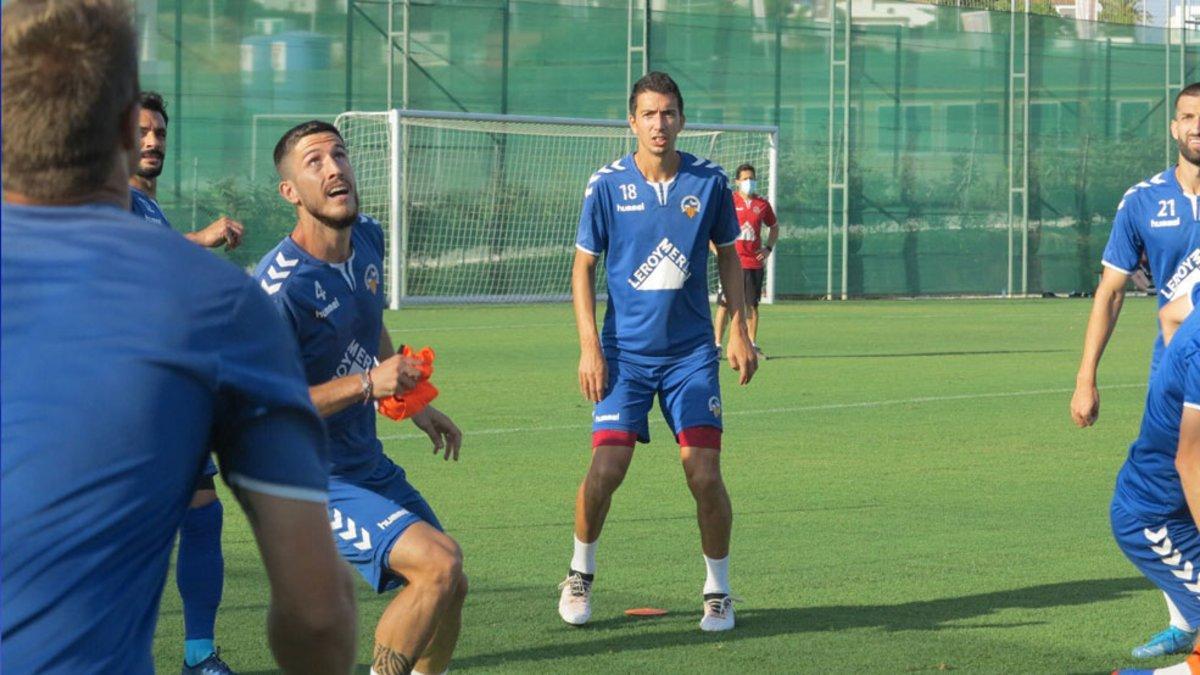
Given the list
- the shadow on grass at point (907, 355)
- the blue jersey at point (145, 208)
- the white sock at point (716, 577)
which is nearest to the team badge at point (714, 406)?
the white sock at point (716, 577)

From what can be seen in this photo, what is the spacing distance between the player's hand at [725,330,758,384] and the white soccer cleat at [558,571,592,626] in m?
1.06

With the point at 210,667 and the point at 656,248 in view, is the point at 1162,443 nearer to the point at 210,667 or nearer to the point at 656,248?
the point at 656,248

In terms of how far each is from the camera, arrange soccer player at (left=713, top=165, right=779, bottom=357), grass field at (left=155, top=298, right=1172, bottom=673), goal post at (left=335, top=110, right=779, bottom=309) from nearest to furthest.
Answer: grass field at (left=155, top=298, right=1172, bottom=673) < soccer player at (left=713, top=165, right=779, bottom=357) < goal post at (left=335, top=110, right=779, bottom=309)

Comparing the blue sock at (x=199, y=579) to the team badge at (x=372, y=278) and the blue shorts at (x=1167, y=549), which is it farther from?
the blue shorts at (x=1167, y=549)

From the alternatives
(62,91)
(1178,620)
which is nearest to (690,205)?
(1178,620)

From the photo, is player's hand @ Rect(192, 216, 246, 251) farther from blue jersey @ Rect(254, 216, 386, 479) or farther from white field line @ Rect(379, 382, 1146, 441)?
white field line @ Rect(379, 382, 1146, 441)

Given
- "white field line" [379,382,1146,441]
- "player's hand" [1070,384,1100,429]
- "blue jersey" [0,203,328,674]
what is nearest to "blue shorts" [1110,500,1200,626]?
"player's hand" [1070,384,1100,429]

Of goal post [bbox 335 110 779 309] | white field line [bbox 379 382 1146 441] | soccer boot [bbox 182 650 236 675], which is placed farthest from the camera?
goal post [bbox 335 110 779 309]

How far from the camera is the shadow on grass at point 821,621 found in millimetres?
6465

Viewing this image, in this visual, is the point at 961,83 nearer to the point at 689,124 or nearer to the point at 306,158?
the point at 689,124

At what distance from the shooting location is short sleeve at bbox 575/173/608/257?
757 cm

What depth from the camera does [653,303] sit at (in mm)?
7469

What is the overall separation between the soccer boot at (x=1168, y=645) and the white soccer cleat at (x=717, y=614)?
1.46 meters

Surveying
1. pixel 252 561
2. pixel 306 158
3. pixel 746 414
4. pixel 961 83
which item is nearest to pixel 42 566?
pixel 306 158
